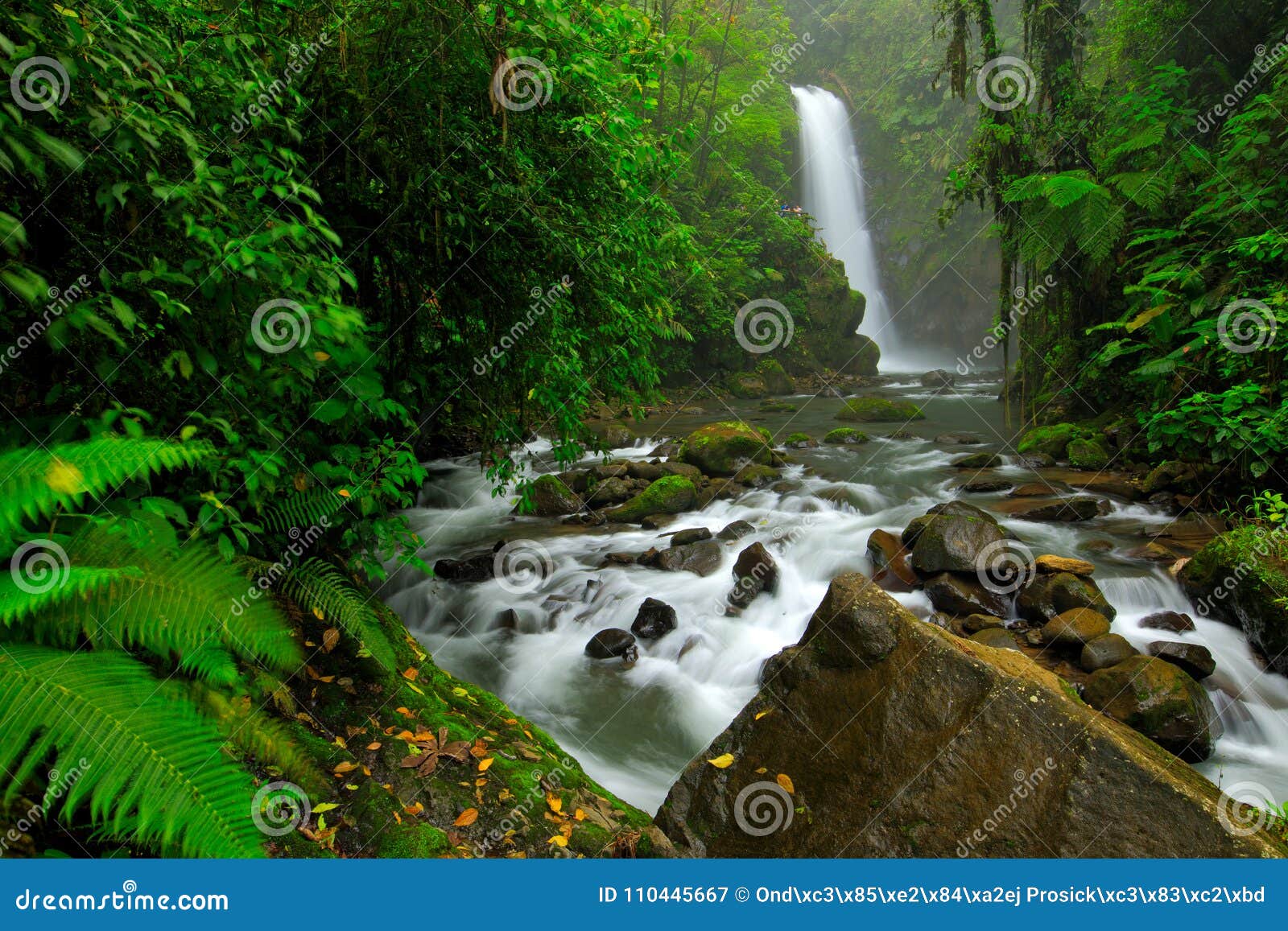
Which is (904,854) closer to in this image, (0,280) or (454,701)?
(454,701)

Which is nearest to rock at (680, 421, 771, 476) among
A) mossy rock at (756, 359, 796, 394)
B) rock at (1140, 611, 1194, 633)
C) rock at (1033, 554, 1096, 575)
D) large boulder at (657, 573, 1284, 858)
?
rock at (1033, 554, 1096, 575)

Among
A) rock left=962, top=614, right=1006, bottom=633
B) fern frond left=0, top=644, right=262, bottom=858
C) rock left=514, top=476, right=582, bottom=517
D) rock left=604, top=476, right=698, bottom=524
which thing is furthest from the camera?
rock left=514, top=476, right=582, bottom=517

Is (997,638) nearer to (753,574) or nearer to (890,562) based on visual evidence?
(890,562)

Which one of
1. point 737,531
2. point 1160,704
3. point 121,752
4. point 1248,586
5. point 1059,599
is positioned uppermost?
point 1248,586

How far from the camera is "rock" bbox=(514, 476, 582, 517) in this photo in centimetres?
888

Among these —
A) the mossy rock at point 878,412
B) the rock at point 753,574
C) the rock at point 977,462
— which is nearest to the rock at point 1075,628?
the rock at point 753,574

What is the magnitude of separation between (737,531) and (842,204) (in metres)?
28.3

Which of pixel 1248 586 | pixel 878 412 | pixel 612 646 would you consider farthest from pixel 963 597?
pixel 878 412

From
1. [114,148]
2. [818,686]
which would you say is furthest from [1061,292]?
[114,148]

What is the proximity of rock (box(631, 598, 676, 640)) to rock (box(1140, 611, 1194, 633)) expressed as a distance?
4006mm

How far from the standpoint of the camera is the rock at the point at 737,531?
796 cm

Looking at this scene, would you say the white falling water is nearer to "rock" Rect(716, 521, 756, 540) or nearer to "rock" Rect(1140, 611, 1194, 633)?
"rock" Rect(716, 521, 756, 540)

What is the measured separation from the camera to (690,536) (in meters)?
7.75

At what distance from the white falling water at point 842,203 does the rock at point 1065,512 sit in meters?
22.3
